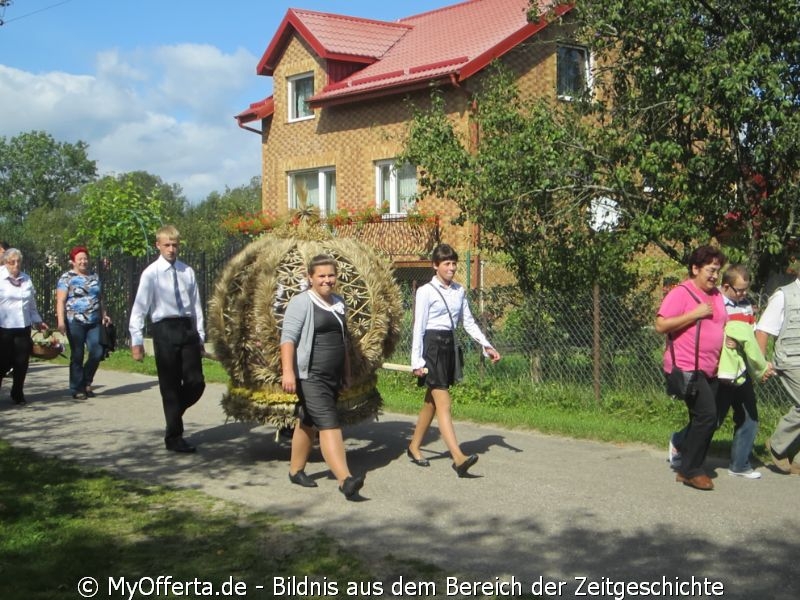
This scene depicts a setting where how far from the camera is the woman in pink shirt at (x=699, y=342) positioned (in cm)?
806

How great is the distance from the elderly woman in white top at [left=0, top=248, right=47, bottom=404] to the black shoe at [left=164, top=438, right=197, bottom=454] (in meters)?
3.98

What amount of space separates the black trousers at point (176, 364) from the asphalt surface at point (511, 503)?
1.28ft

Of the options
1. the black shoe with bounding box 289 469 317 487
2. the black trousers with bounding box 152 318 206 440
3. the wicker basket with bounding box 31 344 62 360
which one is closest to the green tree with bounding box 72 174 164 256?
the wicker basket with bounding box 31 344 62 360

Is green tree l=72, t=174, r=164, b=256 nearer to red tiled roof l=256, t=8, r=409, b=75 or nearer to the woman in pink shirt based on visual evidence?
red tiled roof l=256, t=8, r=409, b=75

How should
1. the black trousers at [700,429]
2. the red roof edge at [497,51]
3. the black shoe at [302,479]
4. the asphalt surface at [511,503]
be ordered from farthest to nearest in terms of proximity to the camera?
the red roof edge at [497,51]
the black shoe at [302,479]
the black trousers at [700,429]
the asphalt surface at [511,503]

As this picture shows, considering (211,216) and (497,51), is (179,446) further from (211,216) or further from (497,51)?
(211,216)

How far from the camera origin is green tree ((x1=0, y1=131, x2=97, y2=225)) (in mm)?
105375

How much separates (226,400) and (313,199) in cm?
1854

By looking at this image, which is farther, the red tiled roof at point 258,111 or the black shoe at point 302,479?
the red tiled roof at point 258,111

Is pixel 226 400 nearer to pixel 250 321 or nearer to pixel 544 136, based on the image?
pixel 250 321

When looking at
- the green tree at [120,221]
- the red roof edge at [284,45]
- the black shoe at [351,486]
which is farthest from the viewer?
the red roof edge at [284,45]

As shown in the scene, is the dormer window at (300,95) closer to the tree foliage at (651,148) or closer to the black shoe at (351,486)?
the tree foliage at (651,148)

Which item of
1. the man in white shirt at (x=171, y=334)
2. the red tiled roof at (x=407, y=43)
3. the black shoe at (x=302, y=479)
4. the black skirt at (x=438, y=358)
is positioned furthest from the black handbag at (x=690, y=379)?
the red tiled roof at (x=407, y=43)

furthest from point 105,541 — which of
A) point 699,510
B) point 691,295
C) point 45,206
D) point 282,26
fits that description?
point 45,206
